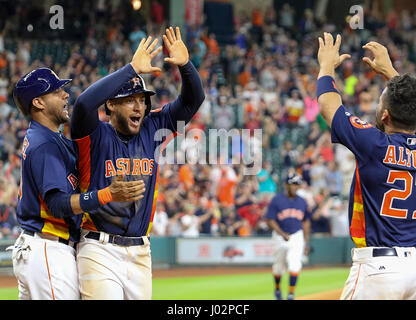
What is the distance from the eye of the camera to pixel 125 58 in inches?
716

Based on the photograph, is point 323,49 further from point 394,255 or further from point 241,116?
point 241,116

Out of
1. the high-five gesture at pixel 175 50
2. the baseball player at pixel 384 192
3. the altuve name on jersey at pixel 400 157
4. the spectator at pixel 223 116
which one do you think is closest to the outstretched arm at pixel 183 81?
the high-five gesture at pixel 175 50

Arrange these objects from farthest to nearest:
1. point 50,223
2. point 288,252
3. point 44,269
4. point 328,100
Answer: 1. point 288,252
2. point 50,223
3. point 44,269
4. point 328,100

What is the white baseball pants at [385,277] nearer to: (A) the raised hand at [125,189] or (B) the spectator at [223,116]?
(A) the raised hand at [125,189]

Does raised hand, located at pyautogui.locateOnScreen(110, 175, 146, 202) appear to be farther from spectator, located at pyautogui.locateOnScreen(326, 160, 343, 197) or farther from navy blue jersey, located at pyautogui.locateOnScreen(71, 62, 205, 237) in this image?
spectator, located at pyautogui.locateOnScreen(326, 160, 343, 197)

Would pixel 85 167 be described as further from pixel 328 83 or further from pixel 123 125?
pixel 328 83

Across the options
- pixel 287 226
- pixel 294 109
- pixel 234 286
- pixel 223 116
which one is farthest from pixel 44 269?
pixel 294 109

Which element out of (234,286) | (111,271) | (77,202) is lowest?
(234,286)

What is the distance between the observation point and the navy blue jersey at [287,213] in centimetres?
1220

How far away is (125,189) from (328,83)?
146cm

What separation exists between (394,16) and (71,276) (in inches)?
927

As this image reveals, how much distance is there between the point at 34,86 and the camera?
4.68 meters

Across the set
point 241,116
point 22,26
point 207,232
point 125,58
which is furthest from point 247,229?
point 22,26

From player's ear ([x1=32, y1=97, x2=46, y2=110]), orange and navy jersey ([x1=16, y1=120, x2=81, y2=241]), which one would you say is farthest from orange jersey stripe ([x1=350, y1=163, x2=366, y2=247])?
player's ear ([x1=32, y1=97, x2=46, y2=110])
